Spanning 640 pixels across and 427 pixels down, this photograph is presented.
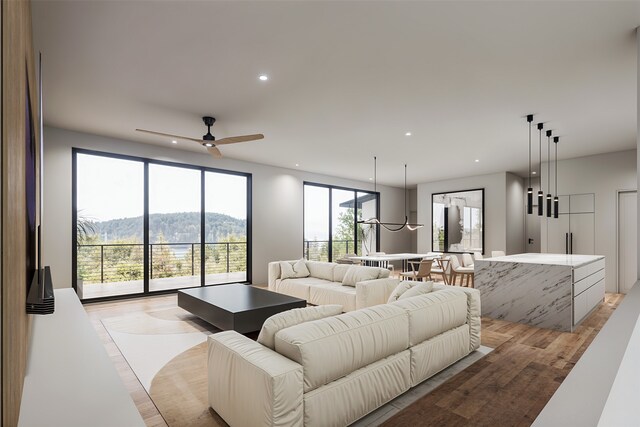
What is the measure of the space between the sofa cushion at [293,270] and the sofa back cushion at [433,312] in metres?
3.45

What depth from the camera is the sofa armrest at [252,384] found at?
179cm

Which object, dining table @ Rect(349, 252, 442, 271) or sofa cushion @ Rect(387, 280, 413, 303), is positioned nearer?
sofa cushion @ Rect(387, 280, 413, 303)

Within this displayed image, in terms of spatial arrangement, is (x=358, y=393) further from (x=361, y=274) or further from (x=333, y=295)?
(x=361, y=274)

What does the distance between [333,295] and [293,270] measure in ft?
4.46

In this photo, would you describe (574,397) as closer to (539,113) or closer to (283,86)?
(283,86)

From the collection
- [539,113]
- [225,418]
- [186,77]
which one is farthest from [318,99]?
[225,418]

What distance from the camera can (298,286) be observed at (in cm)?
577

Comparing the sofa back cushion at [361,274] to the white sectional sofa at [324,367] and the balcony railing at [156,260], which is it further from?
the balcony railing at [156,260]

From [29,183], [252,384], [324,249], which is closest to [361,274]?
[252,384]

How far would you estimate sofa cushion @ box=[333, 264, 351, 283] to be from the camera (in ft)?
18.9

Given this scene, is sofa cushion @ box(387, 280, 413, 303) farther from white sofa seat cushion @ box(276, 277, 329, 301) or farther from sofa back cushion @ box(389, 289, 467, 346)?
white sofa seat cushion @ box(276, 277, 329, 301)

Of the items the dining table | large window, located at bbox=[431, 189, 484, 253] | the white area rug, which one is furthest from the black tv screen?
large window, located at bbox=[431, 189, 484, 253]

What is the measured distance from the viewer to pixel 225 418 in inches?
88.0

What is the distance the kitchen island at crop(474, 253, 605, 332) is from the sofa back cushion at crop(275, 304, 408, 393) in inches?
118
